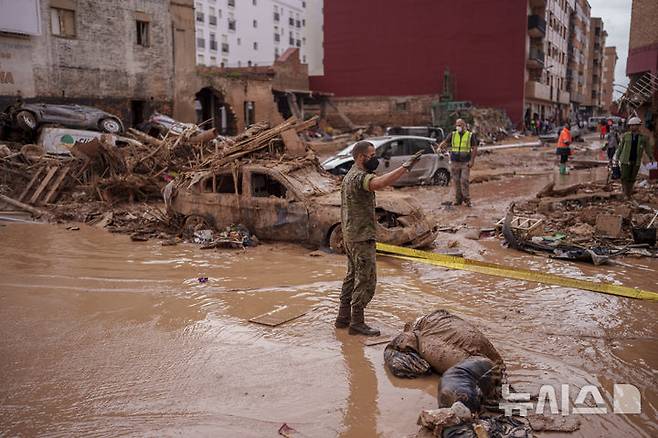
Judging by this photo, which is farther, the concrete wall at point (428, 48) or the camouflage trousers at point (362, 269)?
the concrete wall at point (428, 48)

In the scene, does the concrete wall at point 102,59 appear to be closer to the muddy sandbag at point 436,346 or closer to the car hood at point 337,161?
the car hood at point 337,161

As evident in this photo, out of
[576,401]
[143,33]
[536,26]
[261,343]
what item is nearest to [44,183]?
[261,343]

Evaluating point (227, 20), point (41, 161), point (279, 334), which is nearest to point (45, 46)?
point (41, 161)

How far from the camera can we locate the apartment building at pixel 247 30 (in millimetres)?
59312

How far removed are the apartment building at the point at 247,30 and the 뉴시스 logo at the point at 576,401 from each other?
55028 millimetres

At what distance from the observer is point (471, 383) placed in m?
4.00

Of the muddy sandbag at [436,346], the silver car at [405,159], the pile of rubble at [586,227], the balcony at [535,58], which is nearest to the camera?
the muddy sandbag at [436,346]

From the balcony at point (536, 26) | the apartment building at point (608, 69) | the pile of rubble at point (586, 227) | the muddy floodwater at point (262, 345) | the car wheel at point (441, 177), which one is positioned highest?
the apartment building at point (608, 69)

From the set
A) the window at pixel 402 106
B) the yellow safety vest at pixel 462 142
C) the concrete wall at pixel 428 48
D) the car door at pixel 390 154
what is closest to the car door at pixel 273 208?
the yellow safety vest at pixel 462 142

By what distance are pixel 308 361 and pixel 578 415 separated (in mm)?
2246

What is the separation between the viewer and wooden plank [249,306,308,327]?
6.02m

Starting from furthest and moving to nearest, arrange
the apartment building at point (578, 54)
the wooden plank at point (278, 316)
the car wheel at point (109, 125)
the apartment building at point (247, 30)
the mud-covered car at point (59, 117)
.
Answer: the apartment building at point (578, 54), the apartment building at point (247, 30), the car wheel at point (109, 125), the mud-covered car at point (59, 117), the wooden plank at point (278, 316)

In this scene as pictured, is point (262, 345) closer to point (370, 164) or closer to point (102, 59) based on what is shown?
point (370, 164)

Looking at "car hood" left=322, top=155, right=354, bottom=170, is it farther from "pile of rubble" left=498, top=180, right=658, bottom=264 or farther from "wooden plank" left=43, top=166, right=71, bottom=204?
"wooden plank" left=43, top=166, right=71, bottom=204
